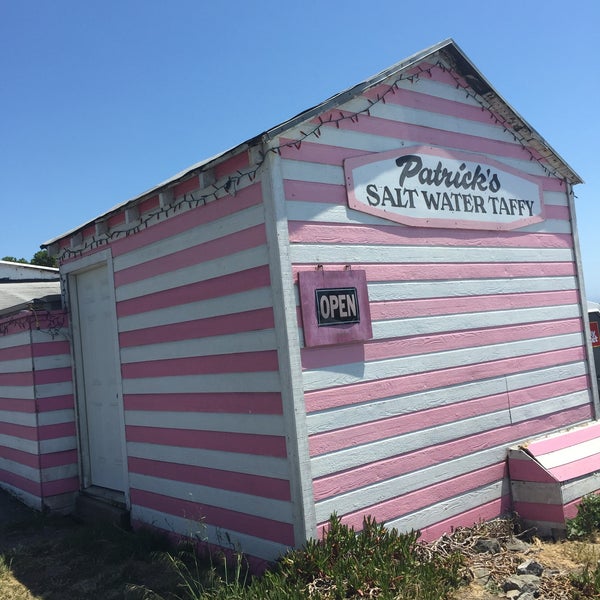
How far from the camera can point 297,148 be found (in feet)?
15.2

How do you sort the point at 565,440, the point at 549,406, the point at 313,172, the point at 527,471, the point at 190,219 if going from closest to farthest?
the point at 313,172
the point at 190,219
the point at 527,471
the point at 565,440
the point at 549,406

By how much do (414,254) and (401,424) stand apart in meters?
1.48

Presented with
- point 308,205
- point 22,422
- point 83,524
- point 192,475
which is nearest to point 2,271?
point 22,422

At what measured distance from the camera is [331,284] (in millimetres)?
4637

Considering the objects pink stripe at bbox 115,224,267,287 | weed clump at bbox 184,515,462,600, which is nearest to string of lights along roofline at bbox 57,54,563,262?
pink stripe at bbox 115,224,267,287

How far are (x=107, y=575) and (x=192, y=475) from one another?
40.5 inches

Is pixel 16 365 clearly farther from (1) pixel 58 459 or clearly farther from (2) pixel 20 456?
(1) pixel 58 459

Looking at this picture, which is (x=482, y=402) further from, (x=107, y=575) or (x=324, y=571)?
(x=107, y=575)

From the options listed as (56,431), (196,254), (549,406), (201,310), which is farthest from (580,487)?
(56,431)

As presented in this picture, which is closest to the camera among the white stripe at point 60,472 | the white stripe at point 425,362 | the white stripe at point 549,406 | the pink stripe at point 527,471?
the white stripe at point 425,362

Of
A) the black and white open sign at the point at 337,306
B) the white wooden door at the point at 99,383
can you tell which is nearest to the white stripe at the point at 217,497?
the white wooden door at the point at 99,383

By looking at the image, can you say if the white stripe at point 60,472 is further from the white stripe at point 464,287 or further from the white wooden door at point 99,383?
the white stripe at point 464,287

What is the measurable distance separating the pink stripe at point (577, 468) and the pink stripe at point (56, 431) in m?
5.29

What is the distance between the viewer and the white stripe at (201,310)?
4.61 metres
